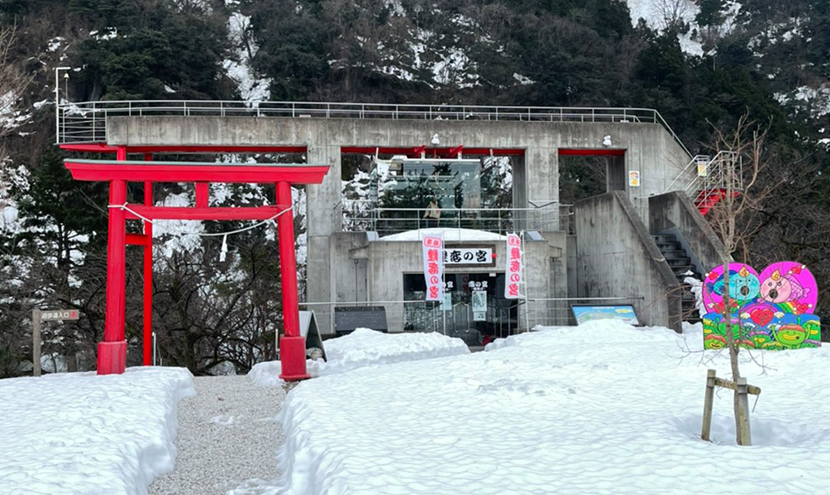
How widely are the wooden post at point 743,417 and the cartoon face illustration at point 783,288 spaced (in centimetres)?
623

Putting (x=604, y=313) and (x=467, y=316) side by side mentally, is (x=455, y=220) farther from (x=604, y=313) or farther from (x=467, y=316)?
(x=604, y=313)

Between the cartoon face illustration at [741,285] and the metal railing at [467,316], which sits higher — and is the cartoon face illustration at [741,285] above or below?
above

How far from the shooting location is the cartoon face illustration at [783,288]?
12102 millimetres

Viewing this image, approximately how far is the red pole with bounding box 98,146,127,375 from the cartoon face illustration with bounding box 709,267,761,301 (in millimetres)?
9633

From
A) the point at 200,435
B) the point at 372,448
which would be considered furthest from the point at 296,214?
the point at 372,448

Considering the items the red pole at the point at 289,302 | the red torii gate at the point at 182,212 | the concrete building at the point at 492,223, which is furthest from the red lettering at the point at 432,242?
the red pole at the point at 289,302

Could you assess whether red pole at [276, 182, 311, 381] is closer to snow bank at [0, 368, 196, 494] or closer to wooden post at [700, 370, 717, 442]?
snow bank at [0, 368, 196, 494]

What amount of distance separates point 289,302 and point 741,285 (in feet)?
24.3

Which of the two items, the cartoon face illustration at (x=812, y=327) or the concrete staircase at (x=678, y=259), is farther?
the concrete staircase at (x=678, y=259)

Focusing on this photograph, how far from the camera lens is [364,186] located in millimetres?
44125

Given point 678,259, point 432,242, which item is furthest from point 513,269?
point 678,259

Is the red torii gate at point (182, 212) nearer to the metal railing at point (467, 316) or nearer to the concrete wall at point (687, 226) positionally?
the metal railing at point (467, 316)

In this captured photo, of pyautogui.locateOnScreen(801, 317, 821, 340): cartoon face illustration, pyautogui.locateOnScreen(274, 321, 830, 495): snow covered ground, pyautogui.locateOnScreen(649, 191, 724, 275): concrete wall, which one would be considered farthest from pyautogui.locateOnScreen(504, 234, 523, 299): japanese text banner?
pyautogui.locateOnScreen(801, 317, 821, 340): cartoon face illustration

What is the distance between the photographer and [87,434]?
733 centimetres
